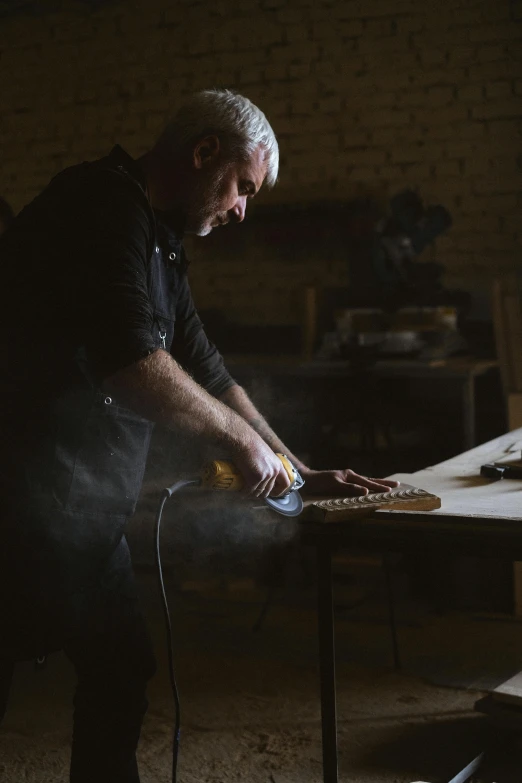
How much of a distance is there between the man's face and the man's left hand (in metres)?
0.65

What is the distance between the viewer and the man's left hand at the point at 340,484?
2.04m

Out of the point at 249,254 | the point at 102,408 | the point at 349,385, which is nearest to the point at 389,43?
the point at 249,254

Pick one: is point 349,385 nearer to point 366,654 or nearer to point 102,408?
point 366,654

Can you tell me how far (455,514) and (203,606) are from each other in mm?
2854

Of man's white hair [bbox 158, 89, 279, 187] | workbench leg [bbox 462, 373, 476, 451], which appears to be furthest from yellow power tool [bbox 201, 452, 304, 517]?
workbench leg [bbox 462, 373, 476, 451]

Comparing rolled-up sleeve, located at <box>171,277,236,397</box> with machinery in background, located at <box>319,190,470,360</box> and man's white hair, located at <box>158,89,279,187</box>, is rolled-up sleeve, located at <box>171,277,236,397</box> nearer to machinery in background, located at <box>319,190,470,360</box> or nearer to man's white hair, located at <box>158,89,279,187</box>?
man's white hair, located at <box>158,89,279,187</box>

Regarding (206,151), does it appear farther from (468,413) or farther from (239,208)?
(468,413)

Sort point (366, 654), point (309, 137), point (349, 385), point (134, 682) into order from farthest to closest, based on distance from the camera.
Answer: point (309, 137) → point (349, 385) → point (366, 654) → point (134, 682)

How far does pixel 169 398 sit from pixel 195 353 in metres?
0.74

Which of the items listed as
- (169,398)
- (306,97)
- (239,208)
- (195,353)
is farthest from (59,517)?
(306,97)

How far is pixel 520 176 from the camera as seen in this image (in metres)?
5.78

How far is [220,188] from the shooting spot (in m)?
2.04

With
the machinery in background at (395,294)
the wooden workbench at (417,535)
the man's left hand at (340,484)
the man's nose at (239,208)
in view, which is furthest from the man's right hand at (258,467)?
the machinery in background at (395,294)

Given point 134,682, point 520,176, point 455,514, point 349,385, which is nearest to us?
point 455,514
